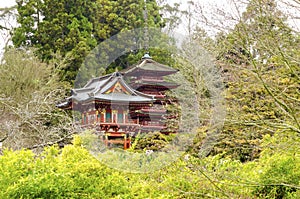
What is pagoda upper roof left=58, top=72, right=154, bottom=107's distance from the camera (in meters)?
10.5

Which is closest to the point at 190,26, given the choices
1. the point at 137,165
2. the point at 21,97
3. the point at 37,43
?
the point at 137,165

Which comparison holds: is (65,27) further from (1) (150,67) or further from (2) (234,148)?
(2) (234,148)

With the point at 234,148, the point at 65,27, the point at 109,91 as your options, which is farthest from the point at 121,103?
the point at 234,148

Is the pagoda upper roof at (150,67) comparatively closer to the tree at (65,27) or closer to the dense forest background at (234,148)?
the dense forest background at (234,148)

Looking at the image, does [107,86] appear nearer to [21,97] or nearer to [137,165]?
[21,97]

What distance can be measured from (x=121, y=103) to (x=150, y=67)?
Answer: 2317mm

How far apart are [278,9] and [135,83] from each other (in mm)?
8386

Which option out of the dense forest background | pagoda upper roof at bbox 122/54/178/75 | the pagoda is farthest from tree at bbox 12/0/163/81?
the dense forest background

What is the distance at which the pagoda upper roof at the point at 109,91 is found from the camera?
10508 millimetres

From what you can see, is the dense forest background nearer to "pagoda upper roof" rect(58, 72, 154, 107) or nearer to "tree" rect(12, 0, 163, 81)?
"pagoda upper roof" rect(58, 72, 154, 107)

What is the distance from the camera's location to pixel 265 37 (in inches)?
127

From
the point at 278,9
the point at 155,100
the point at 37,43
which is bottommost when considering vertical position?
the point at 155,100

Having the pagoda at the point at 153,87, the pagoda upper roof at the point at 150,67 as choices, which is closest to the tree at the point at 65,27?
the pagoda at the point at 153,87

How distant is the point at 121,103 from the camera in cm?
1142
